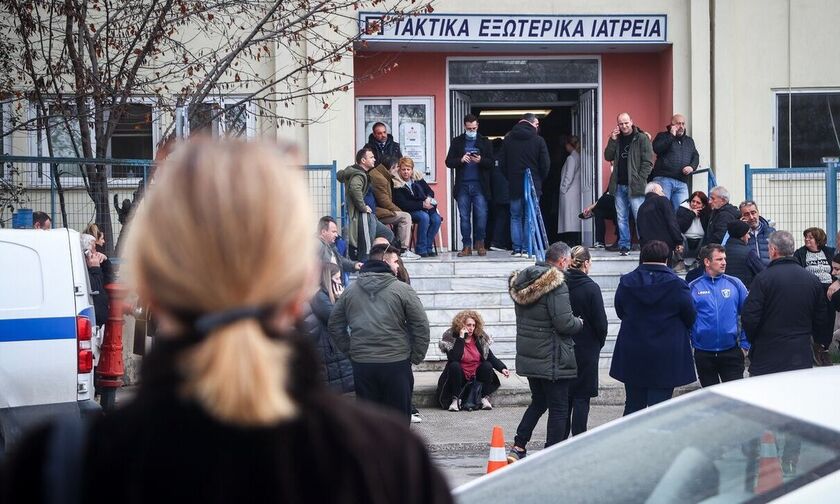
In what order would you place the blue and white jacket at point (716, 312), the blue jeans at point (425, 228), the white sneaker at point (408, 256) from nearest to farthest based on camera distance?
the blue and white jacket at point (716, 312)
the white sneaker at point (408, 256)
the blue jeans at point (425, 228)

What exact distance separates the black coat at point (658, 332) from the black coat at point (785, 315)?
598mm

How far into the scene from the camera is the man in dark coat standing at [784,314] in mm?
9070

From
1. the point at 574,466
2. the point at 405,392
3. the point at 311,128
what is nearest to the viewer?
the point at 574,466

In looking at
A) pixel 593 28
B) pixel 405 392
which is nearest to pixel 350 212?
pixel 593 28

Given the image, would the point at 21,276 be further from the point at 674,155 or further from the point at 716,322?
the point at 674,155

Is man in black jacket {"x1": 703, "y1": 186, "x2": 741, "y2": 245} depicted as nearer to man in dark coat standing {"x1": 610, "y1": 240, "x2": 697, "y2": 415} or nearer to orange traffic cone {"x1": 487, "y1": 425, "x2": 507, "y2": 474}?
man in dark coat standing {"x1": 610, "y1": 240, "x2": 697, "y2": 415}

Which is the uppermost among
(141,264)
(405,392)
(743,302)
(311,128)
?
(311,128)

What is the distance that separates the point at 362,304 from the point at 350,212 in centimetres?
637

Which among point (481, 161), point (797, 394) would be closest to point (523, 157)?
point (481, 161)

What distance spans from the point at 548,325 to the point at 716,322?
139 cm

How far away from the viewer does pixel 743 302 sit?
949 centimetres

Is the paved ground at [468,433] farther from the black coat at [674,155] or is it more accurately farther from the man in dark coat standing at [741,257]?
the black coat at [674,155]

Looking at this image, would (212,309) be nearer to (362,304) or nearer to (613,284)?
(362,304)

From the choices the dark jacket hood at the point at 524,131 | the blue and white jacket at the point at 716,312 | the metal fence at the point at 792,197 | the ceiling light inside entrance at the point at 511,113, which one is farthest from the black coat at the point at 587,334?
the ceiling light inside entrance at the point at 511,113
